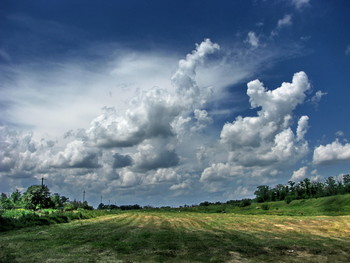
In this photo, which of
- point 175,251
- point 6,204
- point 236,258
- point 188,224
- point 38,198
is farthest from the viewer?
point 6,204

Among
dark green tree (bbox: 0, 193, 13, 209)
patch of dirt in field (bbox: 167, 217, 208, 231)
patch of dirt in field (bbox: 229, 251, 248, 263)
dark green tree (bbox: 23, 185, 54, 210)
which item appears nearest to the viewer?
patch of dirt in field (bbox: 229, 251, 248, 263)

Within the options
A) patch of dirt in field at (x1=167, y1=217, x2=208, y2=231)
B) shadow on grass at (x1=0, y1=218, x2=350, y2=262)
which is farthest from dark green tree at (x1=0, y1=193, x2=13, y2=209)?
shadow on grass at (x1=0, y1=218, x2=350, y2=262)

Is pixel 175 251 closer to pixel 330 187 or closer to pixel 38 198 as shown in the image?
pixel 38 198

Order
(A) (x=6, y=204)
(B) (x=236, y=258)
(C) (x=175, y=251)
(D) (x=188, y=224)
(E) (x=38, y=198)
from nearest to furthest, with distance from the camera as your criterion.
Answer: (B) (x=236, y=258), (C) (x=175, y=251), (D) (x=188, y=224), (E) (x=38, y=198), (A) (x=6, y=204)

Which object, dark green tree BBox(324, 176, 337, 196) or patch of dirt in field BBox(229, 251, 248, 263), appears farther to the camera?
dark green tree BBox(324, 176, 337, 196)

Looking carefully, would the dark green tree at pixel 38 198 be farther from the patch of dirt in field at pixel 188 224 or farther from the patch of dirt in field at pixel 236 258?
the patch of dirt in field at pixel 236 258

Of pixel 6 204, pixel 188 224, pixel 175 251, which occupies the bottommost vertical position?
pixel 188 224

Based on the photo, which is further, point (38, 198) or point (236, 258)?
point (38, 198)

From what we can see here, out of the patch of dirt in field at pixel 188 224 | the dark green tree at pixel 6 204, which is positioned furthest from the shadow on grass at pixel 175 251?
the dark green tree at pixel 6 204

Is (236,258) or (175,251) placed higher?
(175,251)

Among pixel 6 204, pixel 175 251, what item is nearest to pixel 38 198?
pixel 6 204

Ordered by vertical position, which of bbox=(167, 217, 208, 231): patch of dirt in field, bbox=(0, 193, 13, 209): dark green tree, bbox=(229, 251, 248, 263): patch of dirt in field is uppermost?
bbox=(0, 193, 13, 209): dark green tree

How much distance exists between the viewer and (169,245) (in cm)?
2277

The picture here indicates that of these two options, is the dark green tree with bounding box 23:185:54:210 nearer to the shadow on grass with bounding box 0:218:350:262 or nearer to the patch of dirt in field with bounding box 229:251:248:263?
the shadow on grass with bounding box 0:218:350:262
